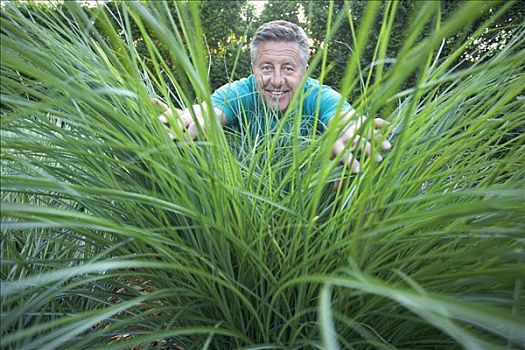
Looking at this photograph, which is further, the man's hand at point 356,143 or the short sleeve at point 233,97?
the short sleeve at point 233,97

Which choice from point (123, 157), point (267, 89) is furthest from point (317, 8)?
point (123, 157)

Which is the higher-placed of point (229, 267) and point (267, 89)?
point (267, 89)

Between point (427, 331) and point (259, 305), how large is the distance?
28cm

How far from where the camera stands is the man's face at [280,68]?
1745 mm

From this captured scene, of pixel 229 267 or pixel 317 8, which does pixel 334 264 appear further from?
pixel 317 8

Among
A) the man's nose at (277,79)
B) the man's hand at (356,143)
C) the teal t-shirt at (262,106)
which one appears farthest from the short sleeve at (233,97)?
the man's hand at (356,143)

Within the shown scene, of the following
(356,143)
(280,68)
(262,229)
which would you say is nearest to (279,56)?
(280,68)

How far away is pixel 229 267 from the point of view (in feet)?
2.39

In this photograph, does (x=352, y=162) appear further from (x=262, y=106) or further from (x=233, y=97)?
(x=233, y=97)

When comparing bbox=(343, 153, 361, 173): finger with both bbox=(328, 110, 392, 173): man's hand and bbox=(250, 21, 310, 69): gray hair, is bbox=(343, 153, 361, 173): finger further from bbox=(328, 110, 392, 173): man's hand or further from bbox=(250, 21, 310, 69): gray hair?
bbox=(250, 21, 310, 69): gray hair

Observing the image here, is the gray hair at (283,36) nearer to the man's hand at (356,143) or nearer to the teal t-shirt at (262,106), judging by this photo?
the teal t-shirt at (262,106)

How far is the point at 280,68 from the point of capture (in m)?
1.78

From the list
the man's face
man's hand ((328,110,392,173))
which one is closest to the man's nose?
the man's face

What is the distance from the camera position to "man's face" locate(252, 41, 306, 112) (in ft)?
5.73
